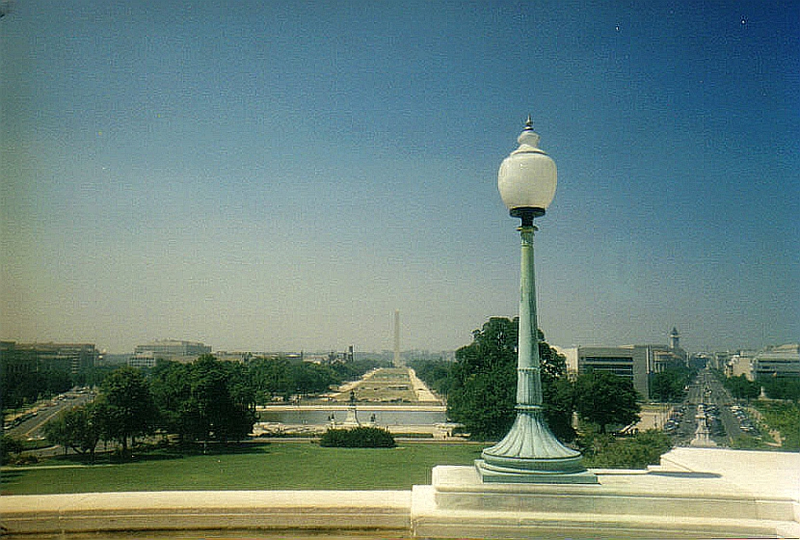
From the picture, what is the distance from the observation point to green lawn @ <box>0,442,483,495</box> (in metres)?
19.1

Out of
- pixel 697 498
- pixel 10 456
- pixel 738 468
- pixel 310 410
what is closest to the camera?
pixel 697 498

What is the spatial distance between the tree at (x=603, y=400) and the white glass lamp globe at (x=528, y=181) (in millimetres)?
28646

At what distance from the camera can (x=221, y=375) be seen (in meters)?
34.9

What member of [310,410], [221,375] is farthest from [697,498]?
[310,410]

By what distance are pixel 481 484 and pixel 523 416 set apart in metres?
1.24

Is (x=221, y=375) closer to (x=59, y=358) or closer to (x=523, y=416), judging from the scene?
(x=59, y=358)

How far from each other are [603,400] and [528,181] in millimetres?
31348

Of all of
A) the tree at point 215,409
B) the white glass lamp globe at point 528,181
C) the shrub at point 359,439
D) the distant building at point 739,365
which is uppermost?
the white glass lamp globe at point 528,181

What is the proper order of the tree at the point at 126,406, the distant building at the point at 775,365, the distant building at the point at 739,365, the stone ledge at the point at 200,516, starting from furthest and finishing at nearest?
the distant building at the point at 739,365
the distant building at the point at 775,365
the tree at the point at 126,406
the stone ledge at the point at 200,516

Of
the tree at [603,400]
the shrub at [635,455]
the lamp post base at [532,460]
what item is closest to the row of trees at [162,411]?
the shrub at [635,455]

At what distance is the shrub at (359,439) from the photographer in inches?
1304

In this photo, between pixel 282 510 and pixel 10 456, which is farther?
pixel 10 456

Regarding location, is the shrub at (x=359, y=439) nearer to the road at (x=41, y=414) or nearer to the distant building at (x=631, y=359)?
the road at (x=41, y=414)

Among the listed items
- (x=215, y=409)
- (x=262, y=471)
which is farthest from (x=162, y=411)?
(x=262, y=471)
